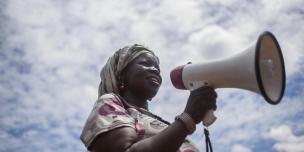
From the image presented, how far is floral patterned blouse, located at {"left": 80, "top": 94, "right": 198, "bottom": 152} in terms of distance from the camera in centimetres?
314

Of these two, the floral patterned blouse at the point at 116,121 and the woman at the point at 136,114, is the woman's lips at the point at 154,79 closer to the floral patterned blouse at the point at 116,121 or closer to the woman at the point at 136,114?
the woman at the point at 136,114

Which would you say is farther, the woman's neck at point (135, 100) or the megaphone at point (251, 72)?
the woman's neck at point (135, 100)

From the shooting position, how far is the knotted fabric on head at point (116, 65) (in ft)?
13.9

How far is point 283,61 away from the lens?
3.17m

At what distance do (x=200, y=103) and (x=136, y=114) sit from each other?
2.32ft

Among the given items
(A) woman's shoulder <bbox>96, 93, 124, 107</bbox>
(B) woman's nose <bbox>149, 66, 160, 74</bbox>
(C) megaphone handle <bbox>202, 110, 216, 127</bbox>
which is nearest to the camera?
(C) megaphone handle <bbox>202, 110, 216, 127</bbox>

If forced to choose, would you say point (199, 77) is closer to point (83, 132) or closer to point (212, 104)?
point (212, 104)

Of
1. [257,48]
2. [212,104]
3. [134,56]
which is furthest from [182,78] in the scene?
[134,56]

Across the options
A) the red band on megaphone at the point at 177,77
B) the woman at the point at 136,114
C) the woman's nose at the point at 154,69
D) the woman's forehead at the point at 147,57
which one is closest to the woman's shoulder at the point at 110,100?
the woman at the point at 136,114

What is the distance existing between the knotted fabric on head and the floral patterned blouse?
0.66m

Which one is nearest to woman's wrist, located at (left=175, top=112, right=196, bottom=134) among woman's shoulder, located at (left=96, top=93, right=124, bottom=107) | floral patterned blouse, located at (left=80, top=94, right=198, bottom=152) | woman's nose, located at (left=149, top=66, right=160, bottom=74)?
floral patterned blouse, located at (left=80, top=94, right=198, bottom=152)

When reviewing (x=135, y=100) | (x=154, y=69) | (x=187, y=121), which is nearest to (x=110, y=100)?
(x=135, y=100)

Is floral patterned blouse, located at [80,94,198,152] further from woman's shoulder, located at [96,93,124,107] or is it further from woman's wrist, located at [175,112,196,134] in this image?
woman's wrist, located at [175,112,196,134]

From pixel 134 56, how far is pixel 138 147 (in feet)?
4.94
